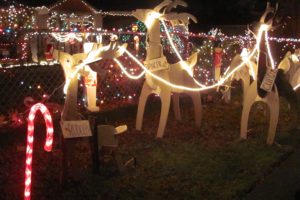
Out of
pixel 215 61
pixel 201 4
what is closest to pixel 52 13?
pixel 201 4

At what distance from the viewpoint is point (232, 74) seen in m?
7.79

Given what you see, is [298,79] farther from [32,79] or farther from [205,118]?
[32,79]

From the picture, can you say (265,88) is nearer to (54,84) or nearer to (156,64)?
(156,64)

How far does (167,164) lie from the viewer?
5.89 m

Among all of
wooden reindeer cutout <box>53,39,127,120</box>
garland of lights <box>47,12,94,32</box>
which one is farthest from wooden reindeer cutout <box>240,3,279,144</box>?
garland of lights <box>47,12,94,32</box>

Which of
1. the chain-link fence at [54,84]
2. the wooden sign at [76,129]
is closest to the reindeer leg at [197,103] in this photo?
the chain-link fence at [54,84]

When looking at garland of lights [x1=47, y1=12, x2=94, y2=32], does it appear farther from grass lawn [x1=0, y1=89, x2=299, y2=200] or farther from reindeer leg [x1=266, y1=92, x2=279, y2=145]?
reindeer leg [x1=266, y1=92, x2=279, y2=145]

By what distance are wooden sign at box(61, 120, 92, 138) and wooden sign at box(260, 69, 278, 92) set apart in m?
3.18

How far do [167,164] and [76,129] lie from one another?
5.25 ft

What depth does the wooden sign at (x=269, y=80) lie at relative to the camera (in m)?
6.79

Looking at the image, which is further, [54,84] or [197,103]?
[54,84]

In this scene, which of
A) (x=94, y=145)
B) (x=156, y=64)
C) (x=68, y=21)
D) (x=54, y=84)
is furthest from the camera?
(x=68, y=21)

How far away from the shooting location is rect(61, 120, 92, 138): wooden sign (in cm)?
475

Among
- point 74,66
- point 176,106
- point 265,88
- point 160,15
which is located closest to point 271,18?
point 265,88
